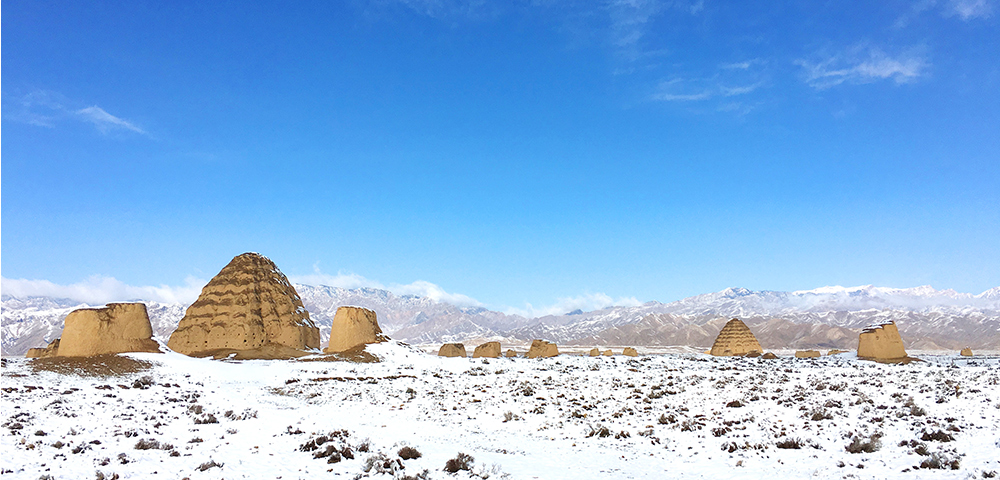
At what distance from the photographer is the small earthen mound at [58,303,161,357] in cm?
3622

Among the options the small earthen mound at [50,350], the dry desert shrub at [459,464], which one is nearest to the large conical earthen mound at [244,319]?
the small earthen mound at [50,350]

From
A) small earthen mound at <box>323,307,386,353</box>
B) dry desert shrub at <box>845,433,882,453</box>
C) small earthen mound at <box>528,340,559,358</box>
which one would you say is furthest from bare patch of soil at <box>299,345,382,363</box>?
dry desert shrub at <box>845,433,882,453</box>

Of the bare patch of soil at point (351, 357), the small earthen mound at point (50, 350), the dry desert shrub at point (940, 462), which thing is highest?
the small earthen mound at point (50, 350)

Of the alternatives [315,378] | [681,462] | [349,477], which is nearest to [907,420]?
[681,462]

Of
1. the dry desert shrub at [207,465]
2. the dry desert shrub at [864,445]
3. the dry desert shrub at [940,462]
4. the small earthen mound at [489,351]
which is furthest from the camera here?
the small earthen mound at [489,351]

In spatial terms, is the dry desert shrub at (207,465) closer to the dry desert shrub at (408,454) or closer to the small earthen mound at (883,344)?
the dry desert shrub at (408,454)

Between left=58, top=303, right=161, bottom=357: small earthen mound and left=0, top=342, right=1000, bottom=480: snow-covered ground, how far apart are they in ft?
23.3

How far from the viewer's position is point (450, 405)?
947 inches

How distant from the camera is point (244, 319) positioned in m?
48.6

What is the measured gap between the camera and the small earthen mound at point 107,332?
119 ft

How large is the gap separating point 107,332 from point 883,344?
58034 mm

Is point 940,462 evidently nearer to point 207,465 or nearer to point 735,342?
point 207,465

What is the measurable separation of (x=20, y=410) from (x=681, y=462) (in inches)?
789

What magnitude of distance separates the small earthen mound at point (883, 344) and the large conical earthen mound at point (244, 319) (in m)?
47.7
